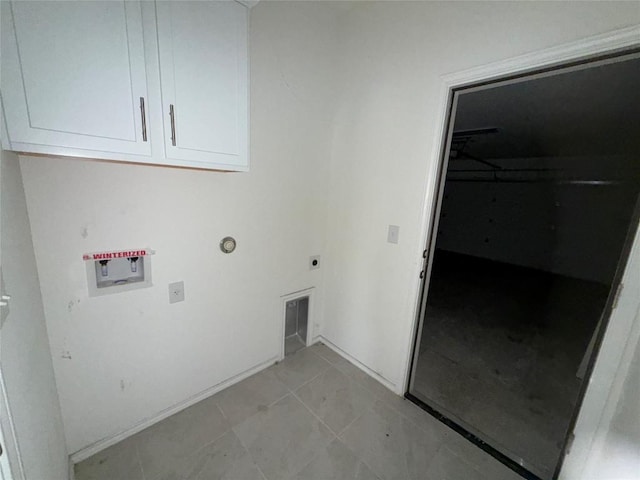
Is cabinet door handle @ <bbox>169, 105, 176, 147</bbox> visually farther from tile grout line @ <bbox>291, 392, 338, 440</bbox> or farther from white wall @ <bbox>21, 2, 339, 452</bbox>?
tile grout line @ <bbox>291, 392, 338, 440</bbox>

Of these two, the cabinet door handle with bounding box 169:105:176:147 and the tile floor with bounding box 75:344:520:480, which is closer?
the cabinet door handle with bounding box 169:105:176:147

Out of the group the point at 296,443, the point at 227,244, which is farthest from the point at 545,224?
the point at 227,244

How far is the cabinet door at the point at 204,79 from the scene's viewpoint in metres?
1.02

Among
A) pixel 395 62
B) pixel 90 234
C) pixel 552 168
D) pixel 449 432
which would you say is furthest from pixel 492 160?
pixel 90 234

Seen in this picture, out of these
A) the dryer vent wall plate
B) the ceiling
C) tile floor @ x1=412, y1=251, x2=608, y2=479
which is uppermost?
the ceiling

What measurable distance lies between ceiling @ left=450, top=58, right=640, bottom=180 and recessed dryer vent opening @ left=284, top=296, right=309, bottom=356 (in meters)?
2.25

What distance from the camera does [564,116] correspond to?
2.54 metres

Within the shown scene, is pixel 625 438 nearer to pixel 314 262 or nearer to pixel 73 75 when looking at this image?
pixel 314 262

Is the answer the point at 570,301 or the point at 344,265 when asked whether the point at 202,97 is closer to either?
the point at 344,265

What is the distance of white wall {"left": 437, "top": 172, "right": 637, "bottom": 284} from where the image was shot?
15.5 ft

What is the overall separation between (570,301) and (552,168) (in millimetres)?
2948

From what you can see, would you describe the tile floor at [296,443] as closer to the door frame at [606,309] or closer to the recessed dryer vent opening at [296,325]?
the recessed dryer vent opening at [296,325]

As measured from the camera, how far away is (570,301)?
3.90m

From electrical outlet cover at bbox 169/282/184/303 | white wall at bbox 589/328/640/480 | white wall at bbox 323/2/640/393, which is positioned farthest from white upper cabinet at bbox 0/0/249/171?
white wall at bbox 589/328/640/480
